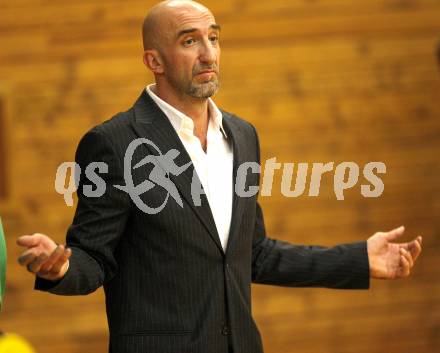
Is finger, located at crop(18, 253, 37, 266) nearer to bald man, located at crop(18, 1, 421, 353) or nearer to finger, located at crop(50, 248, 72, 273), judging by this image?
finger, located at crop(50, 248, 72, 273)

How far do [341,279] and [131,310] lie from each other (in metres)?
0.68

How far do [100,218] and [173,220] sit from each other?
0.63 ft

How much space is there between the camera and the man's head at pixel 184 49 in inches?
104

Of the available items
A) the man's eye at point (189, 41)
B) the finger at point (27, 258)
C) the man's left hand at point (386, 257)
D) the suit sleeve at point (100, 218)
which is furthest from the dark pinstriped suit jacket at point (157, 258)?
the man's left hand at point (386, 257)

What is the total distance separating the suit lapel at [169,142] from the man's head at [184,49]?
0.29 feet

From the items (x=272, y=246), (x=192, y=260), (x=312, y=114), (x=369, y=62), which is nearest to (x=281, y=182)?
(x=312, y=114)

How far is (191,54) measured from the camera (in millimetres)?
2645

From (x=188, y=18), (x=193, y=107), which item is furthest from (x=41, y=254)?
(x=188, y=18)

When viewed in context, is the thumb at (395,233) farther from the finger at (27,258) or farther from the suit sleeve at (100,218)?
the finger at (27,258)

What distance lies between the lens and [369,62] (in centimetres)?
497

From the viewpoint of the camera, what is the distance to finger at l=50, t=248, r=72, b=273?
2.21 meters

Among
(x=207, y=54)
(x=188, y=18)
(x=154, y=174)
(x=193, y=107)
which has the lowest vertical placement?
(x=154, y=174)

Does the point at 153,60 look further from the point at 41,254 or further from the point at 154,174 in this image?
the point at 41,254

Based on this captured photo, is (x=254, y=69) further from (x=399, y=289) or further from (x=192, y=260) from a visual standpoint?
(x=192, y=260)
